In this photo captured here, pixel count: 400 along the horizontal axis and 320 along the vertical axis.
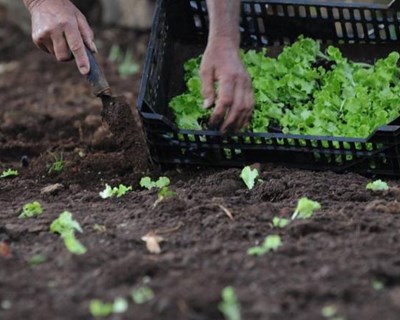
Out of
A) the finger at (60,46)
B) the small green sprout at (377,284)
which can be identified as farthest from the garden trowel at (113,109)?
the small green sprout at (377,284)

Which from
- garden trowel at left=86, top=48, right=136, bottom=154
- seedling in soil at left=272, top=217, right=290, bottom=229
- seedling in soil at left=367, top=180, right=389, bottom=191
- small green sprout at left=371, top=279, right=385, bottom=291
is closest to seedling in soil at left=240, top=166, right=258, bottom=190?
seedling in soil at left=367, top=180, right=389, bottom=191

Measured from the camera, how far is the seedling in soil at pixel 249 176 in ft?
13.7

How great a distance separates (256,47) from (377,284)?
2297mm

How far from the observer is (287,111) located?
4.66 metres

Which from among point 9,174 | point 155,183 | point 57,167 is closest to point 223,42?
point 155,183

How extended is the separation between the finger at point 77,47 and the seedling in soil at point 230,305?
5.88 ft

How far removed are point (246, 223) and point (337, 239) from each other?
360mm

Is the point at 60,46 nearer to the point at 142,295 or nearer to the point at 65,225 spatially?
the point at 65,225

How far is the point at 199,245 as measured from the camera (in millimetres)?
3404

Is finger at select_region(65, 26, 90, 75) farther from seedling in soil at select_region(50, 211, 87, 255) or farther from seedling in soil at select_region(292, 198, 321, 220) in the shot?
seedling in soil at select_region(292, 198, 321, 220)

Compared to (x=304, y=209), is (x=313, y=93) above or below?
above

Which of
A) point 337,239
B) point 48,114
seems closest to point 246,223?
point 337,239

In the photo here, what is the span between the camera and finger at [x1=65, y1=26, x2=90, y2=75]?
4.42 metres

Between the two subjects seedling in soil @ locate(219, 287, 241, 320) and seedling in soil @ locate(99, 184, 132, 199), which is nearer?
seedling in soil @ locate(219, 287, 241, 320)
